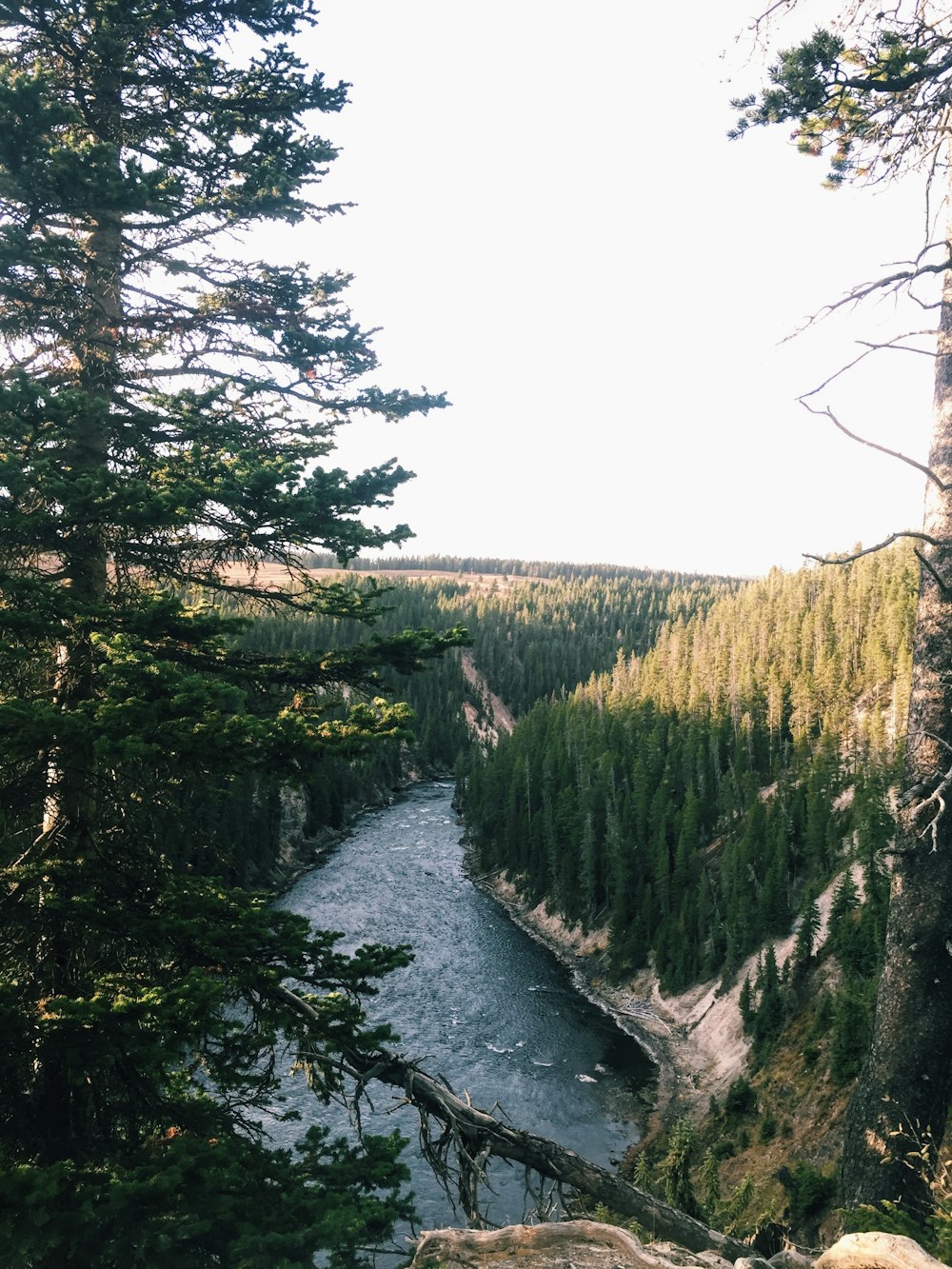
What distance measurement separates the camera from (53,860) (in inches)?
309

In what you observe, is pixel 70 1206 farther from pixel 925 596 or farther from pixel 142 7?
pixel 142 7

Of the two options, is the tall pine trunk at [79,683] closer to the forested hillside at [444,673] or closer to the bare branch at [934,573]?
the bare branch at [934,573]

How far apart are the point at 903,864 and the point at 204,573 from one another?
8814 mm

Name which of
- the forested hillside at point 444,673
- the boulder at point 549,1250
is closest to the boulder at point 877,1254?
the boulder at point 549,1250

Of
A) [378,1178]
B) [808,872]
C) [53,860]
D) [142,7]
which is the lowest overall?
[808,872]

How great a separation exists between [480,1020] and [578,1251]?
39.1 meters

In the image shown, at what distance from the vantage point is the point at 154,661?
24.7ft

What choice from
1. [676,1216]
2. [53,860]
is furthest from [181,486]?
[676,1216]

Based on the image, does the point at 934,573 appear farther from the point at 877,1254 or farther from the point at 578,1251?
the point at 578,1251

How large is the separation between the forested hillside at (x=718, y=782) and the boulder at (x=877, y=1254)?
99.7ft

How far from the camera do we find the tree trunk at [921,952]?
814cm

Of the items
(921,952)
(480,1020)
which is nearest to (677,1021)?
(480,1020)

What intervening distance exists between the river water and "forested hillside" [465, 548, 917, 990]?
7294 mm

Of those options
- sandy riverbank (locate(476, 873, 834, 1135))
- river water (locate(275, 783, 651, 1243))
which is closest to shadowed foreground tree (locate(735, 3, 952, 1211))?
river water (locate(275, 783, 651, 1243))
